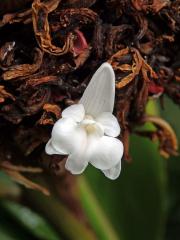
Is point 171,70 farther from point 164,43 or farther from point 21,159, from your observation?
point 21,159

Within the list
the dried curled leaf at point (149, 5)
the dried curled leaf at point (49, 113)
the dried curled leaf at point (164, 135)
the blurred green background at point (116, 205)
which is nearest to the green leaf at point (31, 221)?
the blurred green background at point (116, 205)

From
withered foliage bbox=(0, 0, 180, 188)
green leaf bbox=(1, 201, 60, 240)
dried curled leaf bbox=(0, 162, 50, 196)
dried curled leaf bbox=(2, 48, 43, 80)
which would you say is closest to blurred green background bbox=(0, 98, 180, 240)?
green leaf bbox=(1, 201, 60, 240)

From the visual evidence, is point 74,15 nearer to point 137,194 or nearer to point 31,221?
point 31,221

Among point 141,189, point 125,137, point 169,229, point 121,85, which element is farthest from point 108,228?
point 121,85

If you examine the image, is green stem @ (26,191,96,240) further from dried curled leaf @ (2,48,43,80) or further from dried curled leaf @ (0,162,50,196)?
dried curled leaf @ (2,48,43,80)

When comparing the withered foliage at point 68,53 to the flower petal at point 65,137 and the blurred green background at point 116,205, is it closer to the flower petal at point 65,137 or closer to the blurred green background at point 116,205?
the flower petal at point 65,137
